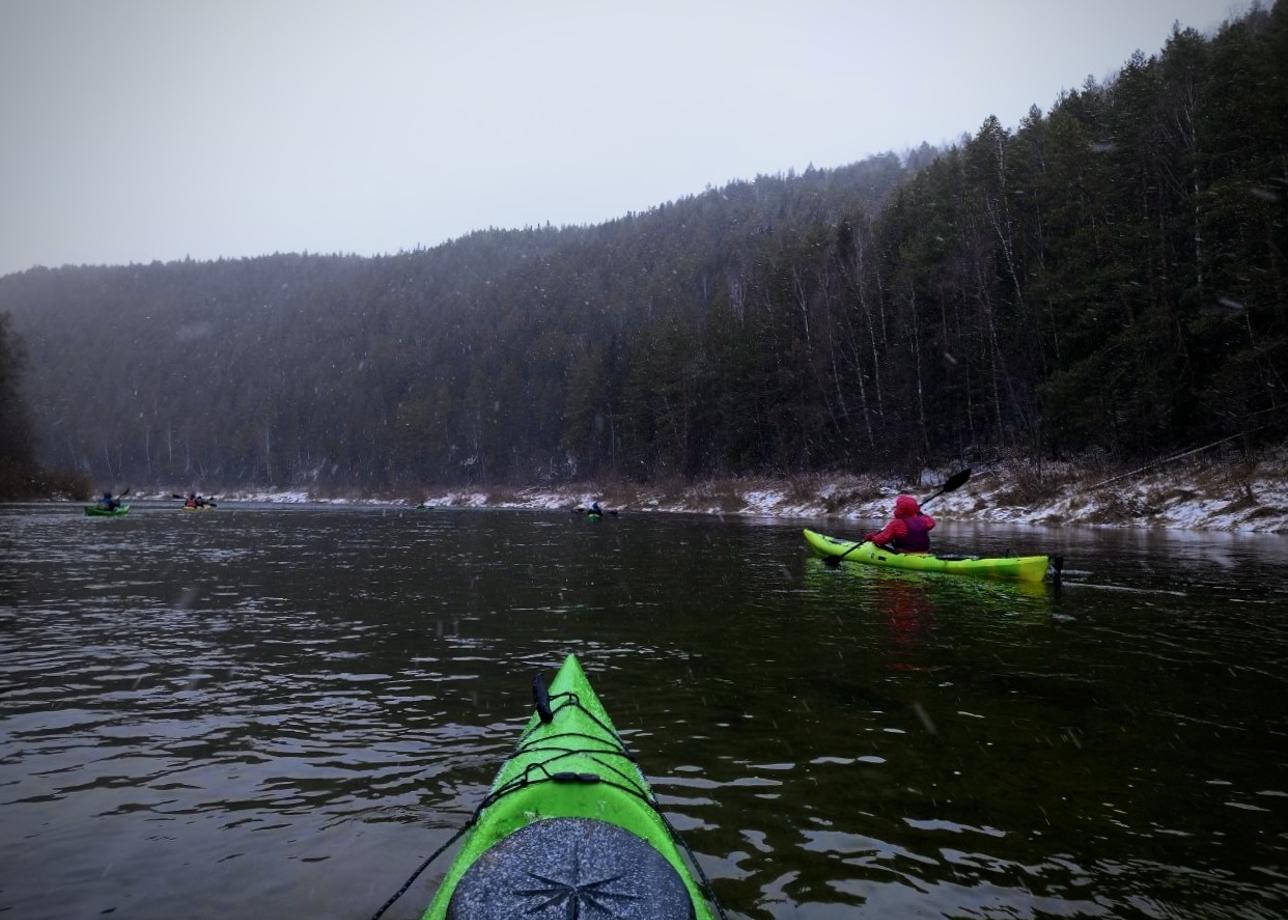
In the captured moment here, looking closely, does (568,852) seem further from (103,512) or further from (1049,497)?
(103,512)

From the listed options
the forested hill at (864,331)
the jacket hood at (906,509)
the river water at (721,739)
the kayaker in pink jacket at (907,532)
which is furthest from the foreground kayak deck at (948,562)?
the forested hill at (864,331)

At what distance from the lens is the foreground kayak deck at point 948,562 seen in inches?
542

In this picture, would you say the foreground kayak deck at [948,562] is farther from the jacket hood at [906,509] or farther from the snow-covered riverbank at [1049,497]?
the snow-covered riverbank at [1049,497]

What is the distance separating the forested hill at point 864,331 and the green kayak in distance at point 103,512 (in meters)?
38.0

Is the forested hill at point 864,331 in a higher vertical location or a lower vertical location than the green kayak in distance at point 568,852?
higher

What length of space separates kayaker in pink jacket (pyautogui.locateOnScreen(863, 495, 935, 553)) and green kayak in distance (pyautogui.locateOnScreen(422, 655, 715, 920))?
13.6m

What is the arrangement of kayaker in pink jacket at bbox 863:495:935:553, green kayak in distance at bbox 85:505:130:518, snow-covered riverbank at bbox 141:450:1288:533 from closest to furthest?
kayaker in pink jacket at bbox 863:495:935:553
snow-covered riverbank at bbox 141:450:1288:533
green kayak in distance at bbox 85:505:130:518

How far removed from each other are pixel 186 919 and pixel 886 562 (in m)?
15.2

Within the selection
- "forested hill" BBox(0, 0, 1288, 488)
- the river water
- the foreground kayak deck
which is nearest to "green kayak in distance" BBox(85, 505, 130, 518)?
the river water

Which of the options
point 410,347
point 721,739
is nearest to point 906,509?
point 721,739

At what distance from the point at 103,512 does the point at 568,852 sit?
4417 cm

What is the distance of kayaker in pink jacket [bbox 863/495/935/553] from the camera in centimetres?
1644

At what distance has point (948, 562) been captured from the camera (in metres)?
15.1

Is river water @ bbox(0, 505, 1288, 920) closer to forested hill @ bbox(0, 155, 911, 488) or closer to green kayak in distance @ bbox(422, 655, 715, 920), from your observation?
green kayak in distance @ bbox(422, 655, 715, 920)
